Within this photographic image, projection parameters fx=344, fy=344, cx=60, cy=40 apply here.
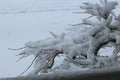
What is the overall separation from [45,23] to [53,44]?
786 centimetres

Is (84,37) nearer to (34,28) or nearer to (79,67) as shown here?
(79,67)

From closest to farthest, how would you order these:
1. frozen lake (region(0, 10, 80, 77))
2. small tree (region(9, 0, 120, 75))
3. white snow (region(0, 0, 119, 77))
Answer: small tree (region(9, 0, 120, 75)) < frozen lake (region(0, 10, 80, 77)) < white snow (region(0, 0, 119, 77))

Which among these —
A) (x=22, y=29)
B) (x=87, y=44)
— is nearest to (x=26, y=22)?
(x=22, y=29)

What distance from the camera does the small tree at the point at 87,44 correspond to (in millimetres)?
2541

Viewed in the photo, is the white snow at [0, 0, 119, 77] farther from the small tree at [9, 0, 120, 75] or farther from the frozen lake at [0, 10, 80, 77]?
the small tree at [9, 0, 120, 75]

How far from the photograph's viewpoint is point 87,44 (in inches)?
101

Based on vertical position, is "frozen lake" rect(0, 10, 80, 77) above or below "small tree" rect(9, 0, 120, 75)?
above

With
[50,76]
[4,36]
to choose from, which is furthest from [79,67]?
[4,36]

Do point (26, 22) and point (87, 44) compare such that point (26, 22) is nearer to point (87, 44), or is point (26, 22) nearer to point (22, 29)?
point (22, 29)

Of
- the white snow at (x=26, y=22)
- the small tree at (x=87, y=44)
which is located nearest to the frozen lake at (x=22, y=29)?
the white snow at (x=26, y=22)

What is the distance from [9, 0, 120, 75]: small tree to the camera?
254cm

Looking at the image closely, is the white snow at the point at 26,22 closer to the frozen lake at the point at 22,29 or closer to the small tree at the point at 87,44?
the frozen lake at the point at 22,29

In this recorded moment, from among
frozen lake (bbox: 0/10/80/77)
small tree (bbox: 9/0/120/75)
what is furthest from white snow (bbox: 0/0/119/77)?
small tree (bbox: 9/0/120/75)

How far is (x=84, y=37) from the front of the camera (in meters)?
2.70
